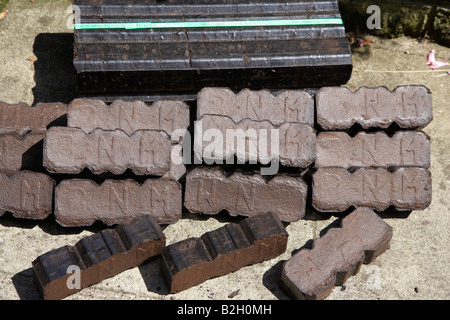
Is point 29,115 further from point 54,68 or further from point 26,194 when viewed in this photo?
point 54,68

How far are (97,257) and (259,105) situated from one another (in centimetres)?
217

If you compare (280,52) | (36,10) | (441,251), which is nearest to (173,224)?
(280,52)

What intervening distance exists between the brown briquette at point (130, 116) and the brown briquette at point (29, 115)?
1.34 ft

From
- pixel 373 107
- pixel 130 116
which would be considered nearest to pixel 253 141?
pixel 130 116

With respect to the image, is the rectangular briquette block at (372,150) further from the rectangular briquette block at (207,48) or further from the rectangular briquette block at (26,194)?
the rectangular briquette block at (26,194)

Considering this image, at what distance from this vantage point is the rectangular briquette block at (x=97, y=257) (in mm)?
5863

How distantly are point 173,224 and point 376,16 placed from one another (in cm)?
396

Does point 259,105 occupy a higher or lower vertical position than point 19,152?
higher

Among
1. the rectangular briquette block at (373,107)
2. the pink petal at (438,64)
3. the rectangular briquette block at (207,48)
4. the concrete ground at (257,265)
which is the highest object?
the rectangular briquette block at (207,48)

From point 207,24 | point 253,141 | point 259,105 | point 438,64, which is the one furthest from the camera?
point 438,64

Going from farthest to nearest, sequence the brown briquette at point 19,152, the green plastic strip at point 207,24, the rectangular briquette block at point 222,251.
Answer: the green plastic strip at point 207,24, the brown briquette at point 19,152, the rectangular briquette block at point 222,251

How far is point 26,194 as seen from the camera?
643 centimetres

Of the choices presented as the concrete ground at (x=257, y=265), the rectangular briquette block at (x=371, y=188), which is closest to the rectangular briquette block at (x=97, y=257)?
the concrete ground at (x=257, y=265)

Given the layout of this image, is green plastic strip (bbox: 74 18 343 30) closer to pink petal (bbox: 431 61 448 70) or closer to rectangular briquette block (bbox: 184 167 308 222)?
pink petal (bbox: 431 61 448 70)
